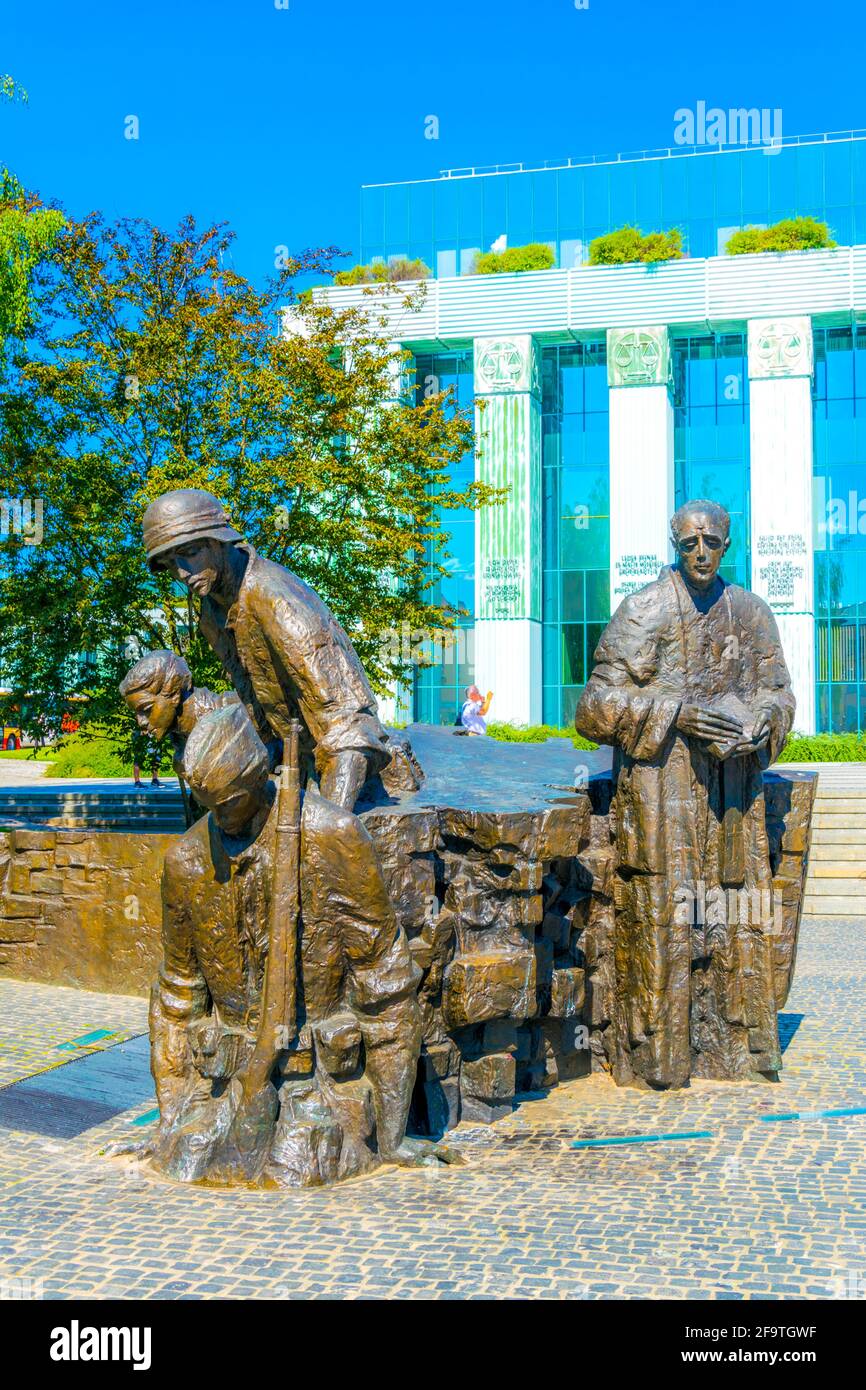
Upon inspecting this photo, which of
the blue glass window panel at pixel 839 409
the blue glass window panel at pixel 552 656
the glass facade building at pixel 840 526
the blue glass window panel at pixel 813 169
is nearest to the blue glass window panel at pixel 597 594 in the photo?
the blue glass window panel at pixel 552 656

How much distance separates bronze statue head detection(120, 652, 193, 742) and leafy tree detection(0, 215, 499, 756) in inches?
229

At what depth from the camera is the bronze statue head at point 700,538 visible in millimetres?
6523

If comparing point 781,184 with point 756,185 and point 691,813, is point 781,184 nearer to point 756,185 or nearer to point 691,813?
point 756,185

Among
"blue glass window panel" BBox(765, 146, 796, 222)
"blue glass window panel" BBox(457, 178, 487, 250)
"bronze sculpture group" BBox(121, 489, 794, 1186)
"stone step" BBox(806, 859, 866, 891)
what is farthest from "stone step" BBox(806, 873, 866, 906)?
"blue glass window panel" BBox(457, 178, 487, 250)

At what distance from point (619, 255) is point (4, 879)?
22683mm

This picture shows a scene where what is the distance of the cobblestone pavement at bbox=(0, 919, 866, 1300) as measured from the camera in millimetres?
4105

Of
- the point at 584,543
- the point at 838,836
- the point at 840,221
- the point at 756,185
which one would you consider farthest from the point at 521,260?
the point at 838,836

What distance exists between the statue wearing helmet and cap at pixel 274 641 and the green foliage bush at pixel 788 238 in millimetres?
24798

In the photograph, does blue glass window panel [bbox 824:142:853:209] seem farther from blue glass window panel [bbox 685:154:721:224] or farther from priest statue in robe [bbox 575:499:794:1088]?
priest statue in robe [bbox 575:499:794:1088]

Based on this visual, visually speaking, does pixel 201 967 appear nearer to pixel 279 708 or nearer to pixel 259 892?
pixel 259 892

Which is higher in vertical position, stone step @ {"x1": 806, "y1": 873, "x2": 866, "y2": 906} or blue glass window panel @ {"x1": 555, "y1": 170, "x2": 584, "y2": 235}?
blue glass window panel @ {"x1": 555, "y1": 170, "x2": 584, "y2": 235}

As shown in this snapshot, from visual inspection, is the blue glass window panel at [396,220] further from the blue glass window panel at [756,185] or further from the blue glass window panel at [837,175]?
the blue glass window panel at [837,175]

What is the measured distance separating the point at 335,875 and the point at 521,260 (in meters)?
25.9

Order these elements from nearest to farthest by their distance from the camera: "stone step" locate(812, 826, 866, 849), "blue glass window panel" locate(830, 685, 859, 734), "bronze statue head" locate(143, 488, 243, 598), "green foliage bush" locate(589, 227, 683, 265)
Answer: "bronze statue head" locate(143, 488, 243, 598), "stone step" locate(812, 826, 866, 849), "green foliage bush" locate(589, 227, 683, 265), "blue glass window panel" locate(830, 685, 859, 734)
